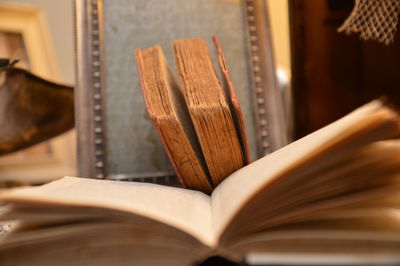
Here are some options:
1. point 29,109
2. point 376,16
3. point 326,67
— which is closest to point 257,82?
point 376,16

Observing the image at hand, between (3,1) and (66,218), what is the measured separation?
6.87 ft

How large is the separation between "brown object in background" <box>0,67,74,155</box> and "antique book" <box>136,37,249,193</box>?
44cm

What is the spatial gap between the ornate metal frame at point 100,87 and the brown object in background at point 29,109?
22 centimetres

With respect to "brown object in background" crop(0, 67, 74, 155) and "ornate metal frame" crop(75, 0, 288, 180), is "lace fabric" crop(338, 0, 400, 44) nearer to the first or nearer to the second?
"ornate metal frame" crop(75, 0, 288, 180)

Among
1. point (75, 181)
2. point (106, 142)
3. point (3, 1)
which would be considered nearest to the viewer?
point (75, 181)

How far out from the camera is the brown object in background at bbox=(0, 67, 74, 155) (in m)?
0.91

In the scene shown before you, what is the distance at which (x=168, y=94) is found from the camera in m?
0.54

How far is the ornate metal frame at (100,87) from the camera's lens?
0.74 meters

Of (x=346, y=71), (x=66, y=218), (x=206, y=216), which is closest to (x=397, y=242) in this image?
(x=206, y=216)

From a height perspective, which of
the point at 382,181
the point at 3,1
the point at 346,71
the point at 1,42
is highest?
the point at 3,1

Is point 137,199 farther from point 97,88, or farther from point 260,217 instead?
point 97,88

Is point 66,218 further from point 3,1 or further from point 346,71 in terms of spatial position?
point 3,1

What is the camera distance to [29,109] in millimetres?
958

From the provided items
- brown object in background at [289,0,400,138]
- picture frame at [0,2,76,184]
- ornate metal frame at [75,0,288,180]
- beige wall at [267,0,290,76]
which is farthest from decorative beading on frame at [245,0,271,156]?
picture frame at [0,2,76,184]
